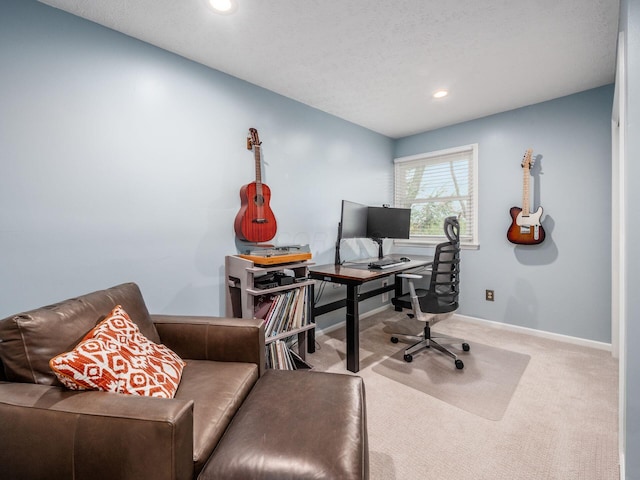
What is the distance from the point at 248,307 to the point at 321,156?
177cm

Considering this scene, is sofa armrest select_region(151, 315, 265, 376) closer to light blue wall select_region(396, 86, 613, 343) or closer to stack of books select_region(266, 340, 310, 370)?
stack of books select_region(266, 340, 310, 370)

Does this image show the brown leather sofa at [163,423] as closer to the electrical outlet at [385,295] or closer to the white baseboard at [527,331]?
the white baseboard at [527,331]

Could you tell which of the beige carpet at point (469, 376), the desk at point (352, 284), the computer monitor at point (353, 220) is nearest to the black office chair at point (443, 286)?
the beige carpet at point (469, 376)

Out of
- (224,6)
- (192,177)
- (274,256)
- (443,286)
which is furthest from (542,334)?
(224,6)

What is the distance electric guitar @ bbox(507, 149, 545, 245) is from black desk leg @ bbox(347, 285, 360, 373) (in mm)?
1961

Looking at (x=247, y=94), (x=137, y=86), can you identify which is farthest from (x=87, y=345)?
(x=247, y=94)

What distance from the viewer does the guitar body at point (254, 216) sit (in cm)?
228

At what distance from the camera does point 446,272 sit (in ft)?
7.64

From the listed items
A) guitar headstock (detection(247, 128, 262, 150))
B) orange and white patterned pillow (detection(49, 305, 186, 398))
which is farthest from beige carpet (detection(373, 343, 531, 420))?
guitar headstock (detection(247, 128, 262, 150))

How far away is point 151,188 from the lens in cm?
195

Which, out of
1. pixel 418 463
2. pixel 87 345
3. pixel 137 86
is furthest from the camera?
pixel 137 86

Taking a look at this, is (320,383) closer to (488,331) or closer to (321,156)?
(321,156)

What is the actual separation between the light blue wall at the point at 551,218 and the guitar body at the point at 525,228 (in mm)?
84

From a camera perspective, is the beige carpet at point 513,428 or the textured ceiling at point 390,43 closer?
the beige carpet at point 513,428
